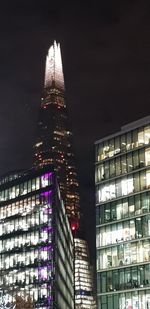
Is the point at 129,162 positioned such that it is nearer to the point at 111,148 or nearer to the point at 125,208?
the point at 111,148

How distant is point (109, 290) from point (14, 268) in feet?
182

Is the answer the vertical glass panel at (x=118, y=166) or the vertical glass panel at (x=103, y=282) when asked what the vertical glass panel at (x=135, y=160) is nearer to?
the vertical glass panel at (x=118, y=166)

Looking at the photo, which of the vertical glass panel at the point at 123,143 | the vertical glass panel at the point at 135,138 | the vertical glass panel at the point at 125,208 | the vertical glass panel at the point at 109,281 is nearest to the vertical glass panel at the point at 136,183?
the vertical glass panel at the point at 125,208

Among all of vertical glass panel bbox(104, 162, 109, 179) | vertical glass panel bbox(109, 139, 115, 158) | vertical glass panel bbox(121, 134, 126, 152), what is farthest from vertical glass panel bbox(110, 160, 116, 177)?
vertical glass panel bbox(121, 134, 126, 152)

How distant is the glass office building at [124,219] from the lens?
80.3 meters

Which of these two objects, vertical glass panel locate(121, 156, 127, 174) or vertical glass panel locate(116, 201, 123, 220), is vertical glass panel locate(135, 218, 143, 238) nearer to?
vertical glass panel locate(116, 201, 123, 220)

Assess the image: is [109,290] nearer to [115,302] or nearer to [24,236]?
[115,302]

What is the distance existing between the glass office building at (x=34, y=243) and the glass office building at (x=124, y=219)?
38.1m

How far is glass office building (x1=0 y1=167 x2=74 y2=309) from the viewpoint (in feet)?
405

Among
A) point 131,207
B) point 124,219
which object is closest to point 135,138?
point 131,207

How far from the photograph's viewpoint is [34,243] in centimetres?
13075

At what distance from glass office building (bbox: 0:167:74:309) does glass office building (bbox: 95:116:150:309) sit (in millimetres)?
38132

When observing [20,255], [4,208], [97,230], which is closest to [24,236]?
Result: [20,255]

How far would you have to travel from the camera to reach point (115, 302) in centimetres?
8162
